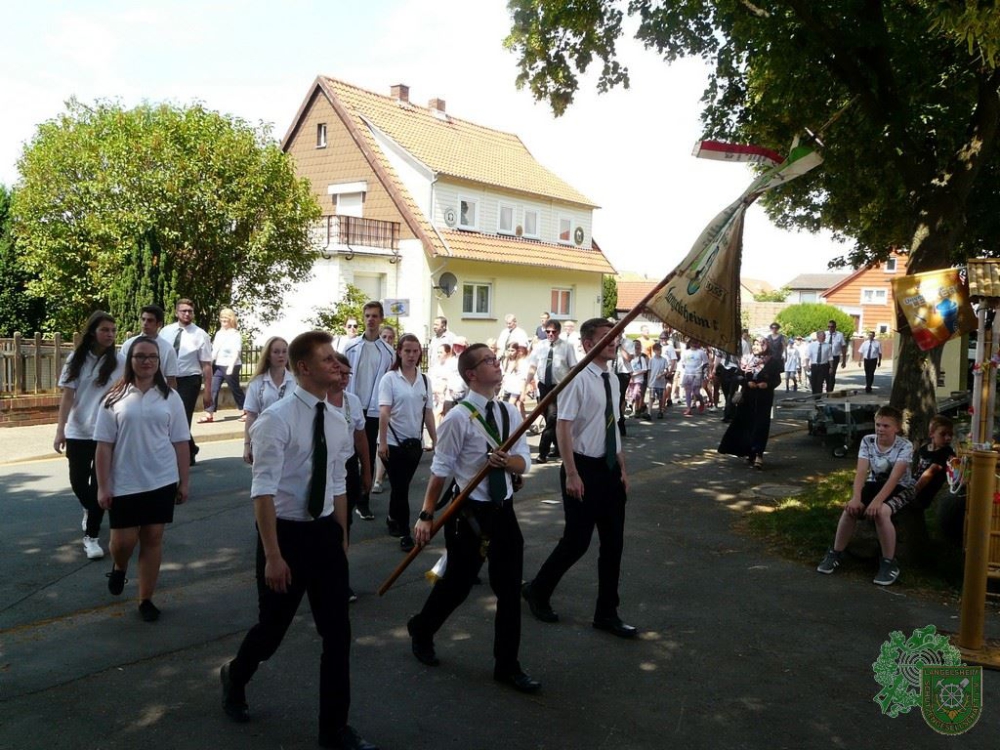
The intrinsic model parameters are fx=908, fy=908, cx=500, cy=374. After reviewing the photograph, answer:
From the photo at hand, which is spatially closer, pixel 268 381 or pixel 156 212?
pixel 268 381

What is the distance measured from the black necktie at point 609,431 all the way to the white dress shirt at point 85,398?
3.72m

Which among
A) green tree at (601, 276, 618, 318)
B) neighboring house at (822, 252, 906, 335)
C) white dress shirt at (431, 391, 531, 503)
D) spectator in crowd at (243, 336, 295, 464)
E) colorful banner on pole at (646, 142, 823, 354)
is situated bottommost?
white dress shirt at (431, 391, 531, 503)

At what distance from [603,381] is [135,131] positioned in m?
16.4

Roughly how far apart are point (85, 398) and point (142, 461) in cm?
162

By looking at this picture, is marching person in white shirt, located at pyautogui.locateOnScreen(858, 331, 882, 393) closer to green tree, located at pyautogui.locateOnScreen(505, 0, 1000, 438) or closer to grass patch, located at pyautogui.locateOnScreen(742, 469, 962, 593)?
green tree, located at pyautogui.locateOnScreen(505, 0, 1000, 438)

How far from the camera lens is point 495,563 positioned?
4.85m

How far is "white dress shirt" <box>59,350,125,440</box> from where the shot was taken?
6922mm

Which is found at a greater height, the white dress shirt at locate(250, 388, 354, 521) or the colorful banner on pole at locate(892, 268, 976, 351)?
the colorful banner on pole at locate(892, 268, 976, 351)

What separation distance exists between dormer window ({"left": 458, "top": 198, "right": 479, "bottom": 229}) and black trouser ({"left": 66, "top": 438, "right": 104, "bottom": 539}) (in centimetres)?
2762

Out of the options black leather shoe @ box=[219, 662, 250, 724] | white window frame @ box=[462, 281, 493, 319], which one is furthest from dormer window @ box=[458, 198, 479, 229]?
black leather shoe @ box=[219, 662, 250, 724]

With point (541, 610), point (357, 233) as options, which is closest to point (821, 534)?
point (541, 610)

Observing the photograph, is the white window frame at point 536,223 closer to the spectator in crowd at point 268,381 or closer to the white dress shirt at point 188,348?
the white dress shirt at point 188,348

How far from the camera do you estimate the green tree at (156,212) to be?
59.8ft

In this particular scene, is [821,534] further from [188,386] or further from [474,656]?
[188,386]
